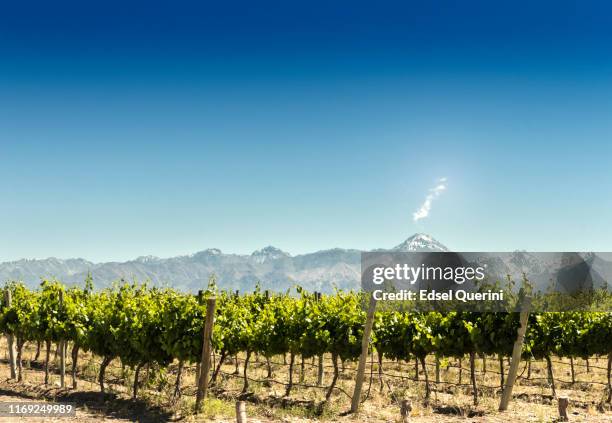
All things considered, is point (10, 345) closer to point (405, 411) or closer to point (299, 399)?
point (299, 399)

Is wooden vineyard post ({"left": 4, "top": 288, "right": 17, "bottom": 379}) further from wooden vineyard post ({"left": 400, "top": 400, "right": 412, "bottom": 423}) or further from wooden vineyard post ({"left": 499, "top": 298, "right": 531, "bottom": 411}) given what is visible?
wooden vineyard post ({"left": 499, "top": 298, "right": 531, "bottom": 411})

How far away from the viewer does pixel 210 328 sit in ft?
44.5

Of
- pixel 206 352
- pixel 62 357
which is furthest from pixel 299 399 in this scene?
pixel 62 357

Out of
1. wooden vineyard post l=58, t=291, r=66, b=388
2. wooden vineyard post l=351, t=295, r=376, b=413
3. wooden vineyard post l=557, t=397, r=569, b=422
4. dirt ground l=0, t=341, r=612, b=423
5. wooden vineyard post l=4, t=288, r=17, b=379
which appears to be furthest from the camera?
wooden vineyard post l=4, t=288, r=17, b=379

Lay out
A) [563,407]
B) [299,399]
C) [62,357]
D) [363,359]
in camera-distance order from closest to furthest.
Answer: [563,407] → [363,359] → [299,399] → [62,357]

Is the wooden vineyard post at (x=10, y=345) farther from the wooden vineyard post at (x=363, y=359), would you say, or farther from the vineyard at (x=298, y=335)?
the wooden vineyard post at (x=363, y=359)

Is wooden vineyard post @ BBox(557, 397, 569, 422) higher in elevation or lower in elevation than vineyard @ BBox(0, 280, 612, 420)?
lower

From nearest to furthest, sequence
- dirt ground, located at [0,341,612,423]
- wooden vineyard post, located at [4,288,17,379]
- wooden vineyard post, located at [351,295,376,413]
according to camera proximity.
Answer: dirt ground, located at [0,341,612,423]
wooden vineyard post, located at [351,295,376,413]
wooden vineyard post, located at [4,288,17,379]

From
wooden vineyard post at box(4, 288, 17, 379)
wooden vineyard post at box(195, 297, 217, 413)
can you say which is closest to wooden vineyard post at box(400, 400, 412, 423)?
wooden vineyard post at box(195, 297, 217, 413)

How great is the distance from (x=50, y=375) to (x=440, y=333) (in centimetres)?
1471

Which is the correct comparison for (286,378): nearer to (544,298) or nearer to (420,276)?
(420,276)

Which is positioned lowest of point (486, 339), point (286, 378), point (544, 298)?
point (286, 378)

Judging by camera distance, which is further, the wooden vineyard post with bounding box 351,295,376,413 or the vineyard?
the vineyard

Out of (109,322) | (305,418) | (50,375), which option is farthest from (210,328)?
(50,375)
